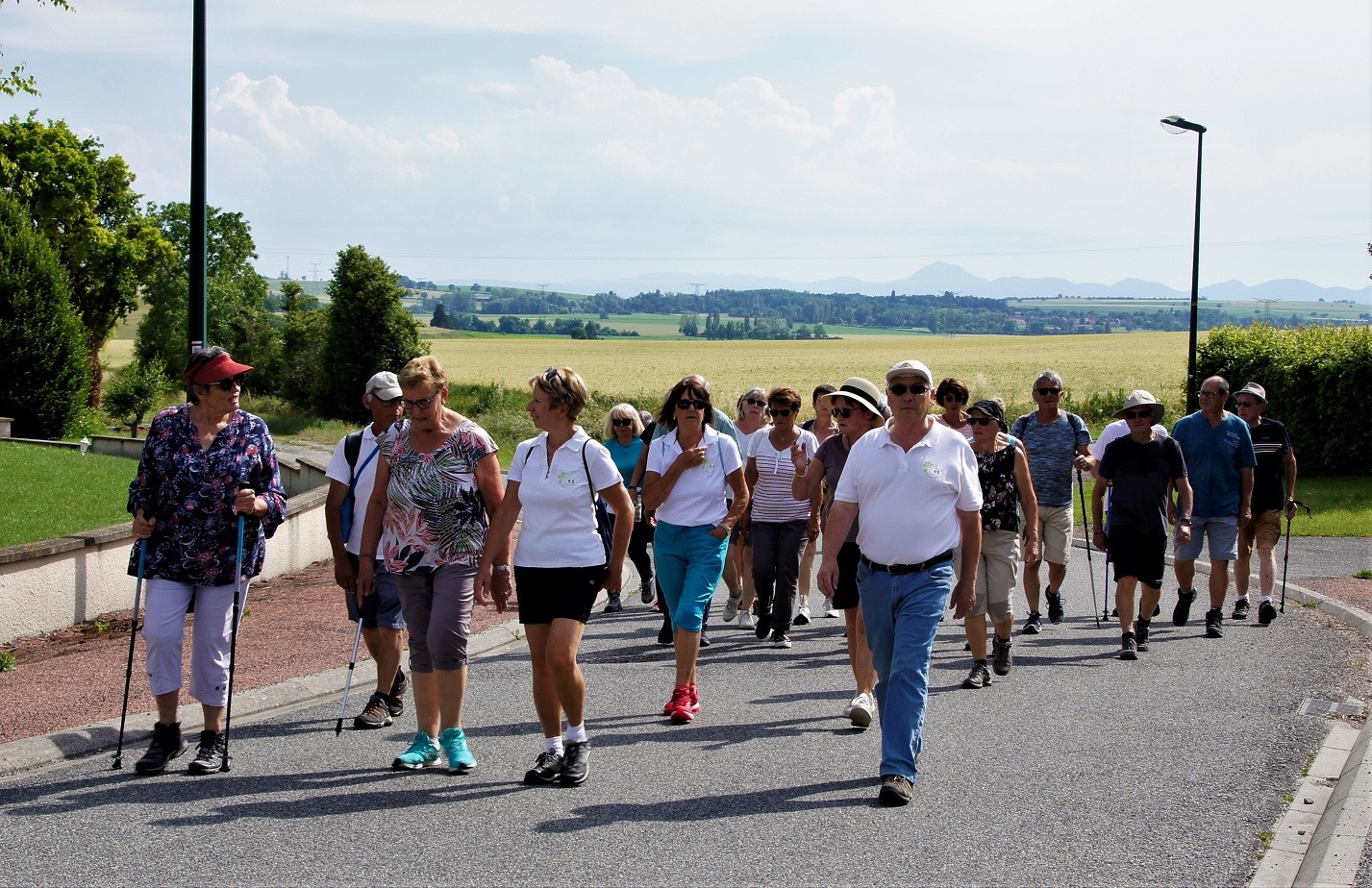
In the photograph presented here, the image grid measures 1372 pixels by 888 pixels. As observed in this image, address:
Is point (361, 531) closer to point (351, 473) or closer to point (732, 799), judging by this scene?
point (351, 473)

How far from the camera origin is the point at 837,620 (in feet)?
38.9

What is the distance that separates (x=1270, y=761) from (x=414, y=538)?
4.27 metres

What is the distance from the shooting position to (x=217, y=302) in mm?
73812

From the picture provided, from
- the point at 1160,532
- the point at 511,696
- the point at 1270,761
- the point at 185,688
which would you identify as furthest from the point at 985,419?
the point at 185,688

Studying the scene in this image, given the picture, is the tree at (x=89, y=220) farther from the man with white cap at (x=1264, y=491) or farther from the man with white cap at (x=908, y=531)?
the man with white cap at (x=908, y=531)

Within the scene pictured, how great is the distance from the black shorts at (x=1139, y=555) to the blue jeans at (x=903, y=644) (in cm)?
426

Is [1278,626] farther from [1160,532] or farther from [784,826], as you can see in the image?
[784,826]

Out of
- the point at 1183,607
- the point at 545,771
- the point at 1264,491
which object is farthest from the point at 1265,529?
the point at 545,771

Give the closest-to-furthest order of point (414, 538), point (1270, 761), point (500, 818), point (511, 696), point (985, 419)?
point (500, 818) → point (414, 538) → point (1270, 761) → point (511, 696) → point (985, 419)

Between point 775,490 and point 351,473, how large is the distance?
367 centimetres

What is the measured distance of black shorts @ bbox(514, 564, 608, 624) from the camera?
→ 6387 millimetres

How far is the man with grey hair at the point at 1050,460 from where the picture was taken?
11367mm

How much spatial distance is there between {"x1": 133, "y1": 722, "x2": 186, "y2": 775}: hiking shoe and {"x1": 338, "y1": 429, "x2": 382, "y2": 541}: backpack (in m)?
1.41

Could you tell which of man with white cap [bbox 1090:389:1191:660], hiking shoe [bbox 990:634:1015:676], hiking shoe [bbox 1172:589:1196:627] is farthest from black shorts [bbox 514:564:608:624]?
hiking shoe [bbox 1172:589:1196:627]
